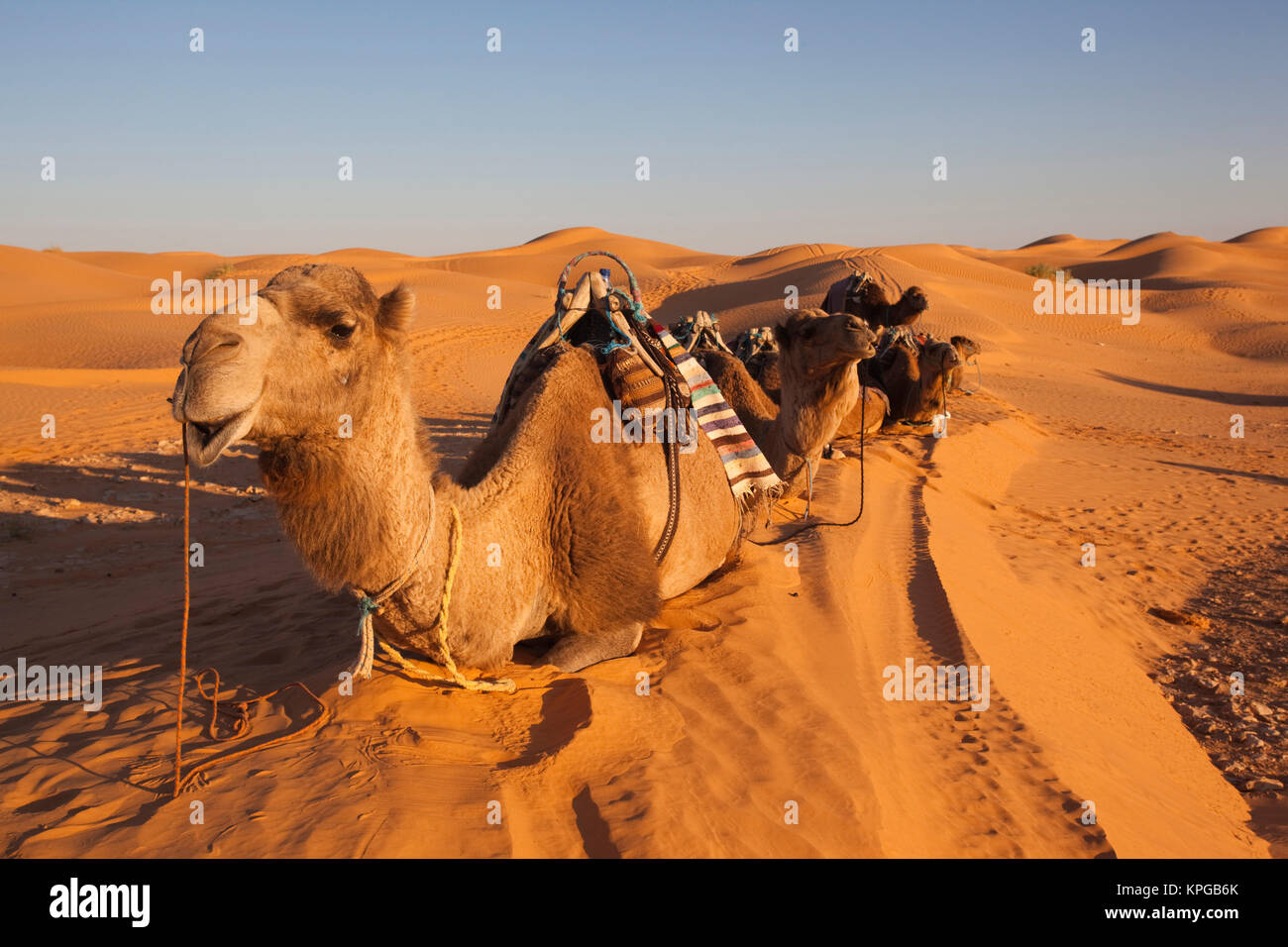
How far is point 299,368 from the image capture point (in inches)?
109

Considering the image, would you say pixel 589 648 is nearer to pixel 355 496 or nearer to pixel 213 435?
pixel 355 496

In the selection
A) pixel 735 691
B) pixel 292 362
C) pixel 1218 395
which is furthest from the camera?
pixel 1218 395

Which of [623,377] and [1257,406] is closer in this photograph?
[623,377]

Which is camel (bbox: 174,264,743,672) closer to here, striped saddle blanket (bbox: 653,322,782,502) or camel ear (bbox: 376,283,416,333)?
camel ear (bbox: 376,283,416,333)

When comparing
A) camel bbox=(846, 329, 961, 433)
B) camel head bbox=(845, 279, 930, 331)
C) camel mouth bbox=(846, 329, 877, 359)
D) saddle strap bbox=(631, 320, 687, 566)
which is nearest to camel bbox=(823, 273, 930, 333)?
camel head bbox=(845, 279, 930, 331)

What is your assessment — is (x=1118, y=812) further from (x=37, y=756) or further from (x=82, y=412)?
(x=82, y=412)

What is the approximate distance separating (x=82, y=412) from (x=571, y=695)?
1428 centimetres

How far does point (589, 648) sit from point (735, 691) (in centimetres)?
74

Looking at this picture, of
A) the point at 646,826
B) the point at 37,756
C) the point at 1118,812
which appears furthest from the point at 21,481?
the point at 1118,812

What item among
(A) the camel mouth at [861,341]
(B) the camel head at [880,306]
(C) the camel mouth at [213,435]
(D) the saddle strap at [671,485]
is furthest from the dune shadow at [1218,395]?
(C) the camel mouth at [213,435]

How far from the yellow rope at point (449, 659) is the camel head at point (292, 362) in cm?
71

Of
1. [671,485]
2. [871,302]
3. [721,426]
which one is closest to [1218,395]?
[871,302]

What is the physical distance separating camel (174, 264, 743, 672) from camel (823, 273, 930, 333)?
3282mm

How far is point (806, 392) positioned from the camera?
5.46m
